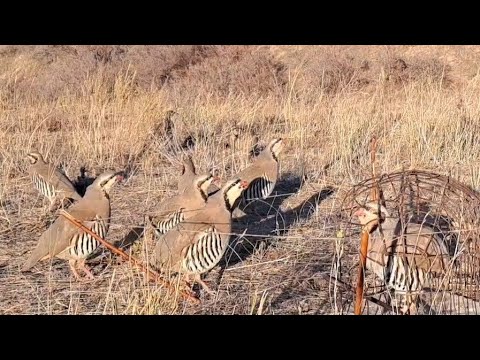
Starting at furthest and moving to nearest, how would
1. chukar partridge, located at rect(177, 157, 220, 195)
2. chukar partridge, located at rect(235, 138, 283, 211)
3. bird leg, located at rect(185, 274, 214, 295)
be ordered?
1. chukar partridge, located at rect(235, 138, 283, 211)
2. chukar partridge, located at rect(177, 157, 220, 195)
3. bird leg, located at rect(185, 274, 214, 295)

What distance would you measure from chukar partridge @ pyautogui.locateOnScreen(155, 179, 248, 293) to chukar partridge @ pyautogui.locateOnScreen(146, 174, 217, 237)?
65cm

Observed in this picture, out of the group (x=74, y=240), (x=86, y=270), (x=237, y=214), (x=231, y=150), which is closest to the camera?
(x=74, y=240)

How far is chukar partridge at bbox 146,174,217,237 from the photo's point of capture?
5.88 m

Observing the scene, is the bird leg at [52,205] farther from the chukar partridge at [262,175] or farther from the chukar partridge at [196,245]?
the chukar partridge at [196,245]

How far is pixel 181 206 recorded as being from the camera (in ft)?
19.6

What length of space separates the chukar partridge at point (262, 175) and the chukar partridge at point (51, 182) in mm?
1742

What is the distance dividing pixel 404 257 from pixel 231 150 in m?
5.02

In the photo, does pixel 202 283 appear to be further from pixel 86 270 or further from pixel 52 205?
pixel 52 205

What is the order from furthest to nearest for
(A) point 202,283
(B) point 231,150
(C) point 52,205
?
(B) point 231,150
(C) point 52,205
(A) point 202,283

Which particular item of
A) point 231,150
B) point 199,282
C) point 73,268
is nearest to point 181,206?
point 199,282

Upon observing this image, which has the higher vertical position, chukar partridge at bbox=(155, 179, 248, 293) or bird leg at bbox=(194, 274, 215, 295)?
chukar partridge at bbox=(155, 179, 248, 293)

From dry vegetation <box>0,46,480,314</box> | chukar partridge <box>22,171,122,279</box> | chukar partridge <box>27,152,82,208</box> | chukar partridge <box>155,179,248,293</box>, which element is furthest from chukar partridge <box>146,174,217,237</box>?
chukar partridge <box>27,152,82,208</box>

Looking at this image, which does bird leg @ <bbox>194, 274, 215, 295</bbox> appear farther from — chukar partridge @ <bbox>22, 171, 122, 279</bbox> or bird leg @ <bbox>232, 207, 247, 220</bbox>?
bird leg @ <bbox>232, 207, 247, 220</bbox>

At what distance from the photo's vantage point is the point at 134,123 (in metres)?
10.1
